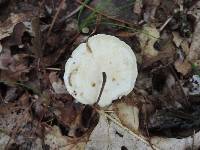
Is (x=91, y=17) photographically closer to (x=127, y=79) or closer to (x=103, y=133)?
(x=127, y=79)

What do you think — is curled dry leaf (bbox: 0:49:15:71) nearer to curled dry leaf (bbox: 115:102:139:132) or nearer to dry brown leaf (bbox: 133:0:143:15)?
curled dry leaf (bbox: 115:102:139:132)

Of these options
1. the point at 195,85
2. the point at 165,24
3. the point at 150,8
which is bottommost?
the point at 195,85

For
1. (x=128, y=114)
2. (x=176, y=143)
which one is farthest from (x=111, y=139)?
(x=176, y=143)

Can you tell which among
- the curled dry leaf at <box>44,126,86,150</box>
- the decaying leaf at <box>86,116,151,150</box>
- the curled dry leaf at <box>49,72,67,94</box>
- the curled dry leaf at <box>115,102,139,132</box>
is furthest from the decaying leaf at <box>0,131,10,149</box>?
the curled dry leaf at <box>115,102,139,132</box>

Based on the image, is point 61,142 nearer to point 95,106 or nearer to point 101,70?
point 95,106

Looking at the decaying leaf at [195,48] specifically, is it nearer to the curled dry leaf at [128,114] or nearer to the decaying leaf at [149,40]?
the decaying leaf at [149,40]
